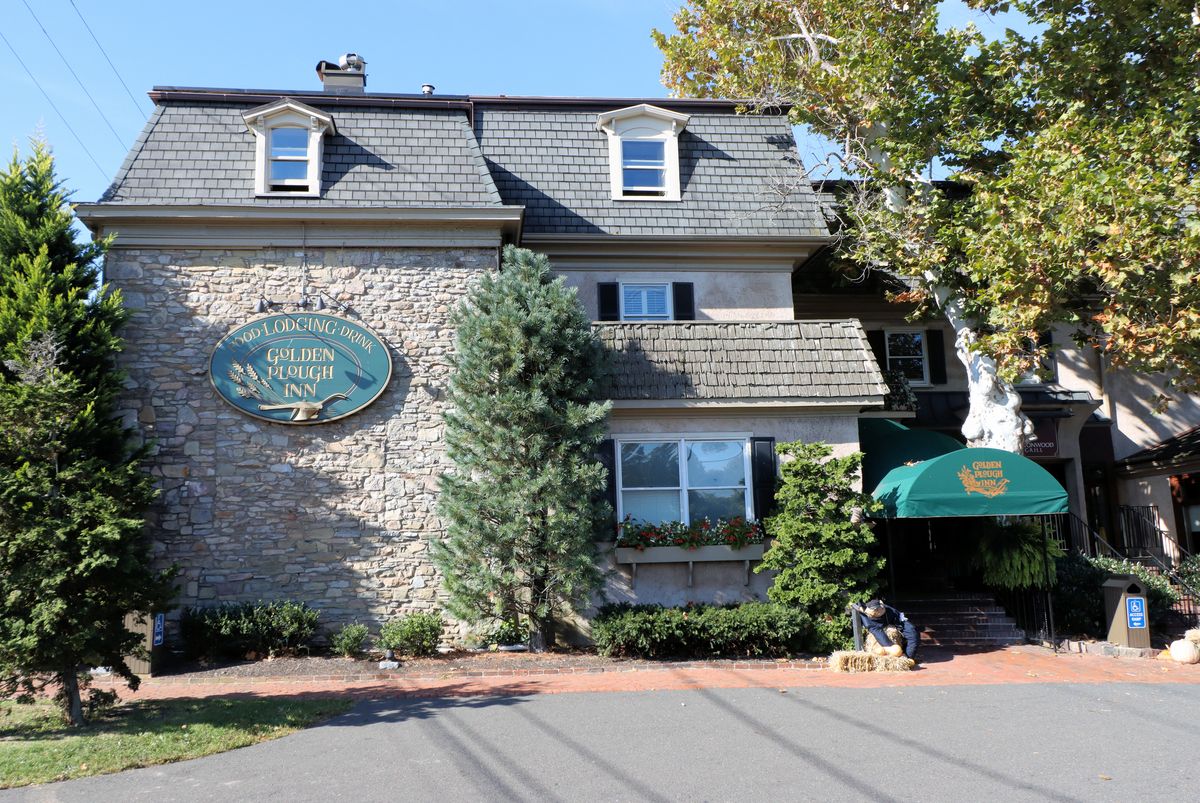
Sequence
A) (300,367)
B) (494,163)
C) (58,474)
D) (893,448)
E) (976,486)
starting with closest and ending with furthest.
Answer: (58,474) < (976,486) < (300,367) < (893,448) < (494,163)

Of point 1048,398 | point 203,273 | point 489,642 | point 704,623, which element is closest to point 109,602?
point 489,642

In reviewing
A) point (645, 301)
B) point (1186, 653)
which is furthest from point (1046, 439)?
point (645, 301)

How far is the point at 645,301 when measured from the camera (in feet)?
58.0

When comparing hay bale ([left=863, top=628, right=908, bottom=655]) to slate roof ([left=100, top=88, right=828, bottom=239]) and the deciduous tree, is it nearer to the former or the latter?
the deciduous tree

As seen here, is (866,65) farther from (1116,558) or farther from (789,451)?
(1116,558)

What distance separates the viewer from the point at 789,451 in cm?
1364

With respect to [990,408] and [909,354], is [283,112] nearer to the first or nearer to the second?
[990,408]

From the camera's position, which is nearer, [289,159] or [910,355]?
[289,159]

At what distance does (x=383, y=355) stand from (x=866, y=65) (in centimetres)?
965

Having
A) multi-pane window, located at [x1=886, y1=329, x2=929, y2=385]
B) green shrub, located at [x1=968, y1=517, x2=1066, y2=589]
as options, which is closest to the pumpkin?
green shrub, located at [x1=968, y1=517, x2=1066, y2=589]

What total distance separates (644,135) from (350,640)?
428 inches

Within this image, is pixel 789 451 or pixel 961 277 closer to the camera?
pixel 789 451

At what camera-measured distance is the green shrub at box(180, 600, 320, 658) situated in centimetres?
1272

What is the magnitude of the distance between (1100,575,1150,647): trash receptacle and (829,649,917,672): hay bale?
384 centimetres
